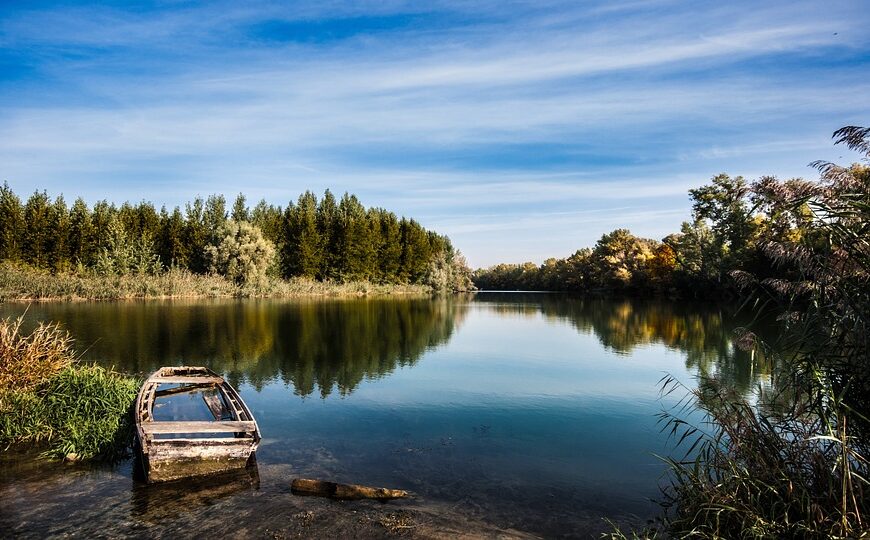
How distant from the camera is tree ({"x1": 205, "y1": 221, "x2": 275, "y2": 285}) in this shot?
203ft

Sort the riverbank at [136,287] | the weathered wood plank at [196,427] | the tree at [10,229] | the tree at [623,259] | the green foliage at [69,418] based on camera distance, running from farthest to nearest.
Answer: the tree at [623,259]
the tree at [10,229]
the riverbank at [136,287]
the green foliage at [69,418]
the weathered wood plank at [196,427]

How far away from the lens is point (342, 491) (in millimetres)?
8281

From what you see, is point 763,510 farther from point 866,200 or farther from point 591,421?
point 591,421

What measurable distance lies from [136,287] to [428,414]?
4768 cm

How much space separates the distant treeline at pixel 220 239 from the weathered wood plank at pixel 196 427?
173 ft

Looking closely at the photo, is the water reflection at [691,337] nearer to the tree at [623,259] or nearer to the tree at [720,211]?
the tree at [720,211]

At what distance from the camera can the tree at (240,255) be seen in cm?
6191

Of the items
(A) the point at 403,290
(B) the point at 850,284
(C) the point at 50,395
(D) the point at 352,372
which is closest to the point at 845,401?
(B) the point at 850,284

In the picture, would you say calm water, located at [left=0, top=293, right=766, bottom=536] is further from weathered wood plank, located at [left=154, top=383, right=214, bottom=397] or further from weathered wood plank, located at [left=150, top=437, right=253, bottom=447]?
weathered wood plank, located at [left=154, top=383, right=214, bottom=397]

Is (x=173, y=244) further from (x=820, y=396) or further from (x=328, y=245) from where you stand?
(x=820, y=396)

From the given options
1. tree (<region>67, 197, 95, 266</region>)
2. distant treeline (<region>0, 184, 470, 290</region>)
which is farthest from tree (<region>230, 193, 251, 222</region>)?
tree (<region>67, 197, 95, 266</region>)

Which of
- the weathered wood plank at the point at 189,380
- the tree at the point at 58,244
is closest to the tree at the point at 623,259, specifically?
the tree at the point at 58,244

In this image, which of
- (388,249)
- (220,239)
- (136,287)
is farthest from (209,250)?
(388,249)

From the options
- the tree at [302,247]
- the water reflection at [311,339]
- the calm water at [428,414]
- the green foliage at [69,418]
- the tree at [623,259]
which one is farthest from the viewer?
the tree at [623,259]
